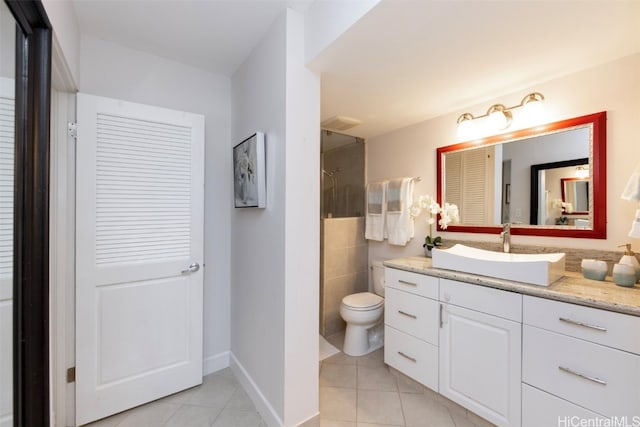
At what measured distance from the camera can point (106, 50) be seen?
1676mm

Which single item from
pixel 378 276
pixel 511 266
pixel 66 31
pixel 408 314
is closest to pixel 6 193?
pixel 66 31

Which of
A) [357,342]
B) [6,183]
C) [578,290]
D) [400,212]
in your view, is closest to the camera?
[6,183]

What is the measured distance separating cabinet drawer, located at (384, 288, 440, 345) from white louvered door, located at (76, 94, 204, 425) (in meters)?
1.40

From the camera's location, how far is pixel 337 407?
1688 millimetres

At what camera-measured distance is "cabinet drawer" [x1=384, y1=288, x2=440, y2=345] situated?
1708 millimetres

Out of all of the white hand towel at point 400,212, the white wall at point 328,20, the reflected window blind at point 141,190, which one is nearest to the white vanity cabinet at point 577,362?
the white hand towel at point 400,212

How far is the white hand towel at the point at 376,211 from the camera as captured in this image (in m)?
2.69

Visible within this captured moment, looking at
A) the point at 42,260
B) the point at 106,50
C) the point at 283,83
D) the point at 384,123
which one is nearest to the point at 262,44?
the point at 283,83

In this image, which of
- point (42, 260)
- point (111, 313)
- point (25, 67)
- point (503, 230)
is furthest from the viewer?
point (503, 230)

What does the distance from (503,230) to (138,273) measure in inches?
99.1

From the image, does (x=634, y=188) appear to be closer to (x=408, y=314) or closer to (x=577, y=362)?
(x=577, y=362)

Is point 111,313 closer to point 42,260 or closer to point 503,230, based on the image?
point 42,260

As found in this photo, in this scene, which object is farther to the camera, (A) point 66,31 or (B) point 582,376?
(A) point 66,31

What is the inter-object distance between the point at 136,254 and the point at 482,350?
7.06 feet
